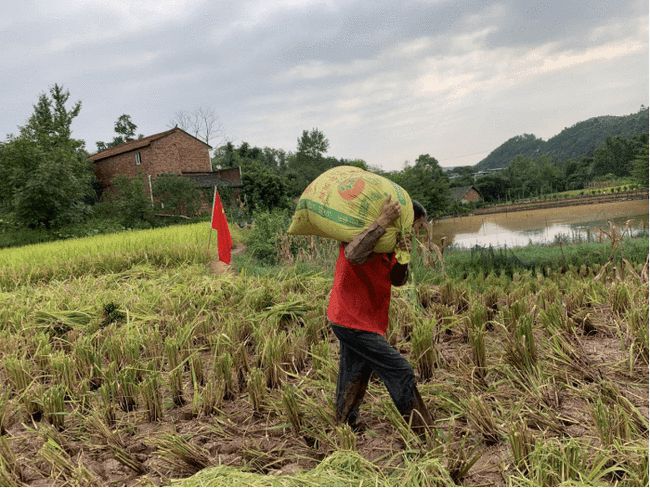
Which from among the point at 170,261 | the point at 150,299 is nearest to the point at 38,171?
the point at 170,261

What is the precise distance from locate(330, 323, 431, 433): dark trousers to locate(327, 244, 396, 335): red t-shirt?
0.05m

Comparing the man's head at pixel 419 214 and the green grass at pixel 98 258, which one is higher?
the man's head at pixel 419 214

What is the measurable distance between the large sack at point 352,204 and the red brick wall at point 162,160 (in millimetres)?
23885

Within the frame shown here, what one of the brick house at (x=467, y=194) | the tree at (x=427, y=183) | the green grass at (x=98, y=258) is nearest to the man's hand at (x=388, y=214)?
the green grass at (x=98, y=258)

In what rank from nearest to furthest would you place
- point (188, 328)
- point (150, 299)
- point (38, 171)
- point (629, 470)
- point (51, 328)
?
1. point (629, 470)
2. point (188, 328)
3. point (51, 328)
4. point (150, 299)
5. point (38, 171)

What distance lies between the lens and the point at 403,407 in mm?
2338

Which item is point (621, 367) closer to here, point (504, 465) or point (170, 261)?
point (504, 465)

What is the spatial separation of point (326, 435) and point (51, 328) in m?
3.42

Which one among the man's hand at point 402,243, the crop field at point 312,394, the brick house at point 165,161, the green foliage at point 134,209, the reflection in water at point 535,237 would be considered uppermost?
the brick house at point 165,161

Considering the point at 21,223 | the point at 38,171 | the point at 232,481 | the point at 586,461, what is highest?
the point at 38,171

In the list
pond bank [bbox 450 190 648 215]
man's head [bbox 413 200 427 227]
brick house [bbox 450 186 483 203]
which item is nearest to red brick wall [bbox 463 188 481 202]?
brick house [bbox 450 186 483 203]

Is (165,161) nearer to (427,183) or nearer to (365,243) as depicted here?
(427,183)

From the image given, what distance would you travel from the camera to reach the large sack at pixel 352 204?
2.23m

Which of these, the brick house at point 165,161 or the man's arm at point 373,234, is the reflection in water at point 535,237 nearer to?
the man's arm at point 373,234
